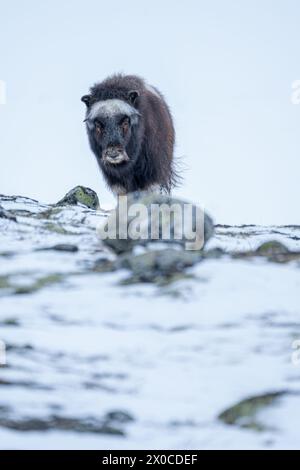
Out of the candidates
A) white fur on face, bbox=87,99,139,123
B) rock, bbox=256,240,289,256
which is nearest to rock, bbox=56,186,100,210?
white fur on face, bbox=87,99,139,123

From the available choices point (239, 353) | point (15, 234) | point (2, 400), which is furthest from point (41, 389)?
point (15, 234)

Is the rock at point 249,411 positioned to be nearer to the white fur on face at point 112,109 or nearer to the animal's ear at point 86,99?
the white fur on face at point 112,109

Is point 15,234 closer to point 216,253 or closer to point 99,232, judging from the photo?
point 99,232

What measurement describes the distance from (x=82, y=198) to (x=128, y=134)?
3.18 ft

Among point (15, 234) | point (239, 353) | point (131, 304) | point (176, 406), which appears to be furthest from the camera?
point (15, 234)

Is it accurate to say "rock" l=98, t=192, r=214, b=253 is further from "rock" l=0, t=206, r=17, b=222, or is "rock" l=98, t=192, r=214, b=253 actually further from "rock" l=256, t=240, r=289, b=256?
"rock" l=0, t=206, r=17, b=222

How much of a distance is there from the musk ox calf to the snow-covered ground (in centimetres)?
464

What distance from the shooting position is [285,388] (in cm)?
482

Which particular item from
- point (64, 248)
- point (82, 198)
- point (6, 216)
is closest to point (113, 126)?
point (82, 198)

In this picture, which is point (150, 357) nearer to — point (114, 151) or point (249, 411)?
point (249, 411)

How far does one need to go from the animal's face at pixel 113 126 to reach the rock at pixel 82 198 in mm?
471

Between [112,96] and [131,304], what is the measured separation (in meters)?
5.78

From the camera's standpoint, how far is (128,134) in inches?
432

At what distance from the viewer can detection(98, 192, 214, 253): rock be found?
6.60m
